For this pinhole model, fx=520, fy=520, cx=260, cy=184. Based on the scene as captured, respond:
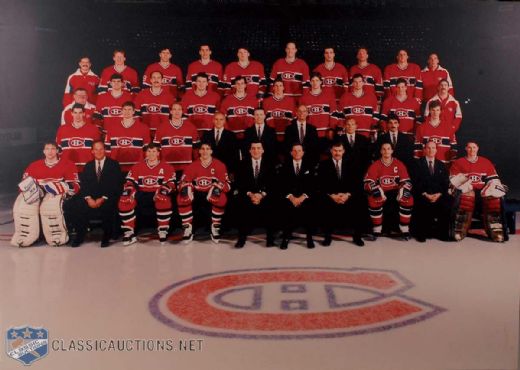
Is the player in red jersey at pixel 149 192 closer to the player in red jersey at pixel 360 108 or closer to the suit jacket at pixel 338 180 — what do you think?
the suit jacket at pixel 338 180

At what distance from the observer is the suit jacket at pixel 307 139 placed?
5103mm

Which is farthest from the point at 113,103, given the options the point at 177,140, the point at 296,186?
the point at 296,186

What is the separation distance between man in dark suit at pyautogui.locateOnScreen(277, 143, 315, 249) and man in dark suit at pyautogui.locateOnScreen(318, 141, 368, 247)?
142 mm

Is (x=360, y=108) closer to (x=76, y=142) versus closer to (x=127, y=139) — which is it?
(x=127, y=139)

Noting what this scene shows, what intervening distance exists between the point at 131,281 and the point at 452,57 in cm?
599

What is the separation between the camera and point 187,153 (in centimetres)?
532

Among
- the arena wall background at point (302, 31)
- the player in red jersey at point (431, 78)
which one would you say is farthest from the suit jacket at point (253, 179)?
the arena wall background at point (302, 31)

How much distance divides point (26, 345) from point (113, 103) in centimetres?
357

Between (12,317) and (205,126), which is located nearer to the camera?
(12,317)

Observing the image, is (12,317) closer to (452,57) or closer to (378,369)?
(378,369)

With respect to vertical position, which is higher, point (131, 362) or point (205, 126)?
point (205, 126)

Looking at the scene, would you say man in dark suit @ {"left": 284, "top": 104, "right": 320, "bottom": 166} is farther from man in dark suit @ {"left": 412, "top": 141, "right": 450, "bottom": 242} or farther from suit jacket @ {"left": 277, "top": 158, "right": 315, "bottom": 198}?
man in dark suit @ {"left": 412, "top": 141, "right": 450, "bottom": 242}

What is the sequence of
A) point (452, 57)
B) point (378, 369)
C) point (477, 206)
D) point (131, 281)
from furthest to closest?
point (452, 57)
point (477, 206)
point (131, 281)
point (378, 369)

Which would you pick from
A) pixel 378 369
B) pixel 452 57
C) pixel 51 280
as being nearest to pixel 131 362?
pixel 378 369
